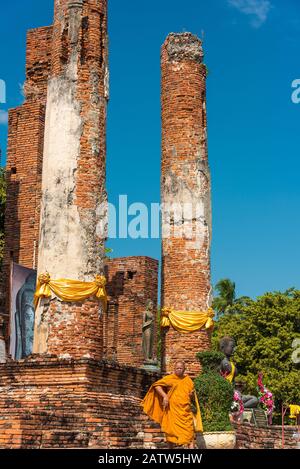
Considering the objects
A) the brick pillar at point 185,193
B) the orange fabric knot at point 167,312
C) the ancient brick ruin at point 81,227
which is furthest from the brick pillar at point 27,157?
the orange fabric knot at point 167,312

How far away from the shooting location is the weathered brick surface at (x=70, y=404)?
10.0m

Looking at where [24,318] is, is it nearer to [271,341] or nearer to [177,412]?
[177,412]

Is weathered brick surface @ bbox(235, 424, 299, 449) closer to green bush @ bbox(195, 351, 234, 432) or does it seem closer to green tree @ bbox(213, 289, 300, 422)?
green bush @ bbox(195, 351, 234, 432)

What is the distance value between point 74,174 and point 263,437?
5.63m

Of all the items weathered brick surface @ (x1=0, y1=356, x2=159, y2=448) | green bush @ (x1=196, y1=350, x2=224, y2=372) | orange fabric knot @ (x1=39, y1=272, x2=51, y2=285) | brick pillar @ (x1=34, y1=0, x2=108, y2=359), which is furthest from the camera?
green bush @ (x1=196, y1=350, x2=224, y2=372)

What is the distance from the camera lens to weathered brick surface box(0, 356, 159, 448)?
10016 millimetres

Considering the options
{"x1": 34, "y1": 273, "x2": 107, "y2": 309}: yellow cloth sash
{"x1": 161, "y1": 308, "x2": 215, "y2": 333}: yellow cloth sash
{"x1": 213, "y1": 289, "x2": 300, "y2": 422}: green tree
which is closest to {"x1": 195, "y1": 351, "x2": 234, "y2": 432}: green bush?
{"x1": 34, "y1": 273, "x2": 107, "y2": 309}: yellow cloth sash

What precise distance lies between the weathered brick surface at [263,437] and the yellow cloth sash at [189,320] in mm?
2733

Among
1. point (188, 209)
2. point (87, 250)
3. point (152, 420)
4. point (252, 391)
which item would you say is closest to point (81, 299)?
point (87, 250)

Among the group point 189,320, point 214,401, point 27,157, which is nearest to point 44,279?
point 214,401

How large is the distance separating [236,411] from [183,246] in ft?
13.6

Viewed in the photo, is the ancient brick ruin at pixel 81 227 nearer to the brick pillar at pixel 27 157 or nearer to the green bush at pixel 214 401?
the brick pillar at pixel 27 157

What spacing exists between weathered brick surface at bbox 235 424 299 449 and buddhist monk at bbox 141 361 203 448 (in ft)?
5.73
